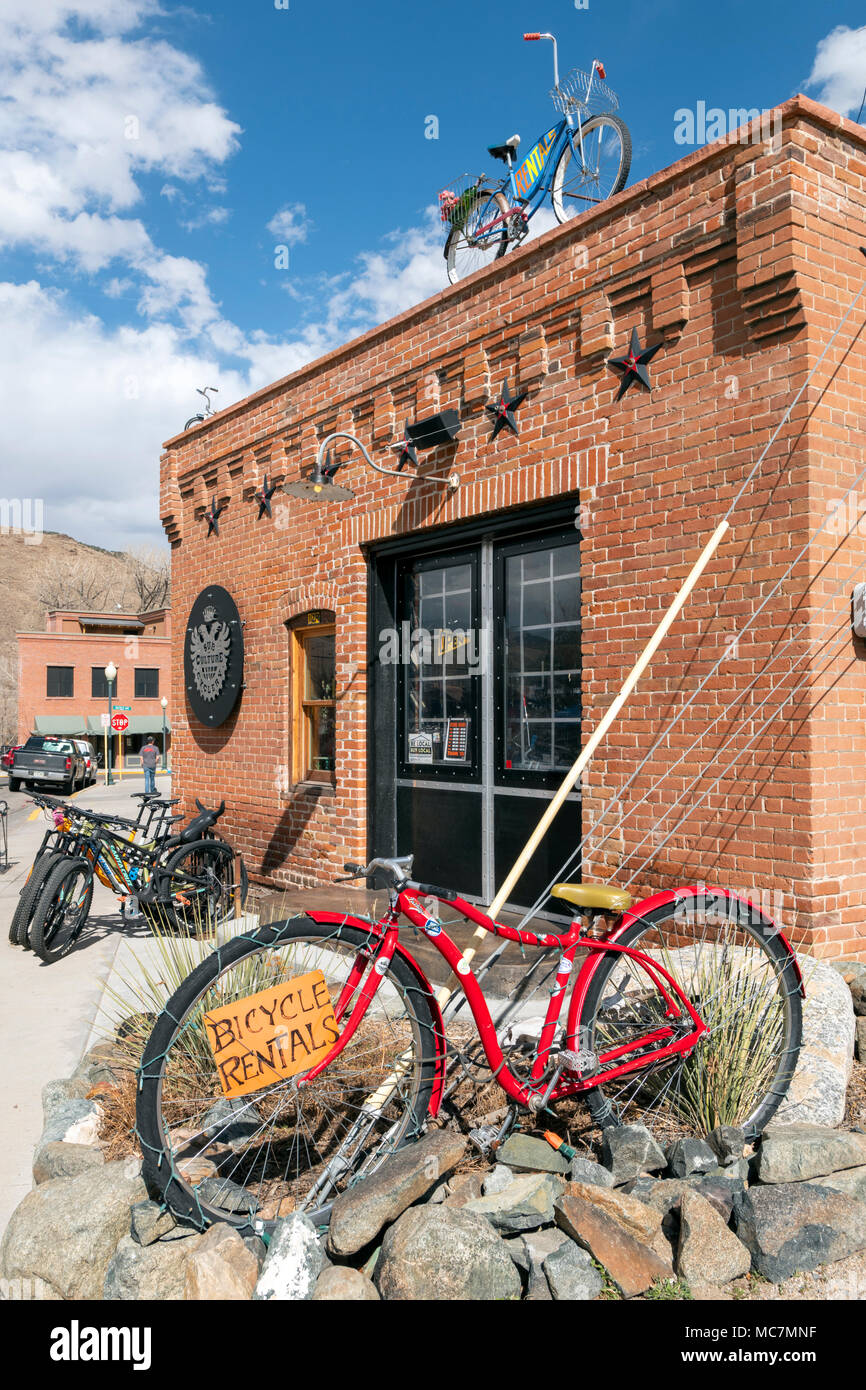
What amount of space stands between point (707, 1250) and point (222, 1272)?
1327mm

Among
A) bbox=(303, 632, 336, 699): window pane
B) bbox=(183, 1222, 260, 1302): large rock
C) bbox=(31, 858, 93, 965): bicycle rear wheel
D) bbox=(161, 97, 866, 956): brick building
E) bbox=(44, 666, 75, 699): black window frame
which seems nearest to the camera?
bbox=(183, 1222, 260, 1302): large rock

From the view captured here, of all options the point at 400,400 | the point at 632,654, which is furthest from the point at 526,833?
the point at 400,400

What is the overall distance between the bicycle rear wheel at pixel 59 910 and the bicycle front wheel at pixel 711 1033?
4.70 metres

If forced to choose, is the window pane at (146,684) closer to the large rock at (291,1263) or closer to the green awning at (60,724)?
the green awning at (60,724)

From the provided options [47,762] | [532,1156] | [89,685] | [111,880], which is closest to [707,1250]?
[532,1156]

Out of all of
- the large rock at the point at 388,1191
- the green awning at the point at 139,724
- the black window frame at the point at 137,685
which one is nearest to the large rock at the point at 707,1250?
the large rock at the point at 388,1191

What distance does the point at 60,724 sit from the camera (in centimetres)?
4403

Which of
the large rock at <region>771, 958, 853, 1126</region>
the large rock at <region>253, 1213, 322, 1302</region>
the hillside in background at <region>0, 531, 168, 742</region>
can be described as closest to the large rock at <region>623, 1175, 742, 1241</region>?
the large rock at <region>771, 958, 853, 1126</region>

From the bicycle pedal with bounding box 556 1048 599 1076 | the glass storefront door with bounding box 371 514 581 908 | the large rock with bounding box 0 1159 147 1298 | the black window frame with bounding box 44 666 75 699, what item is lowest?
the large rock with bounding box 0 1159 147 1298

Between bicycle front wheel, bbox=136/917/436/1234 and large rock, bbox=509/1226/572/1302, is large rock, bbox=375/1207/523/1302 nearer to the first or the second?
large rock, bbox=509/1226/572/1302

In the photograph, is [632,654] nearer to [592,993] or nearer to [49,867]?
[592,993]

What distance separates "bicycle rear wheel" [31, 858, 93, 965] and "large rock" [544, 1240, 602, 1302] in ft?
17.0

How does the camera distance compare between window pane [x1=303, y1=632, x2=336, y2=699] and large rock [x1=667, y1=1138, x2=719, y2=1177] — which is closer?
large rock [x1=667, y1=1138, x2=719, y2=1177]

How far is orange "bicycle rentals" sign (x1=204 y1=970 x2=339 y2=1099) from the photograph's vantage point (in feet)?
8.92
